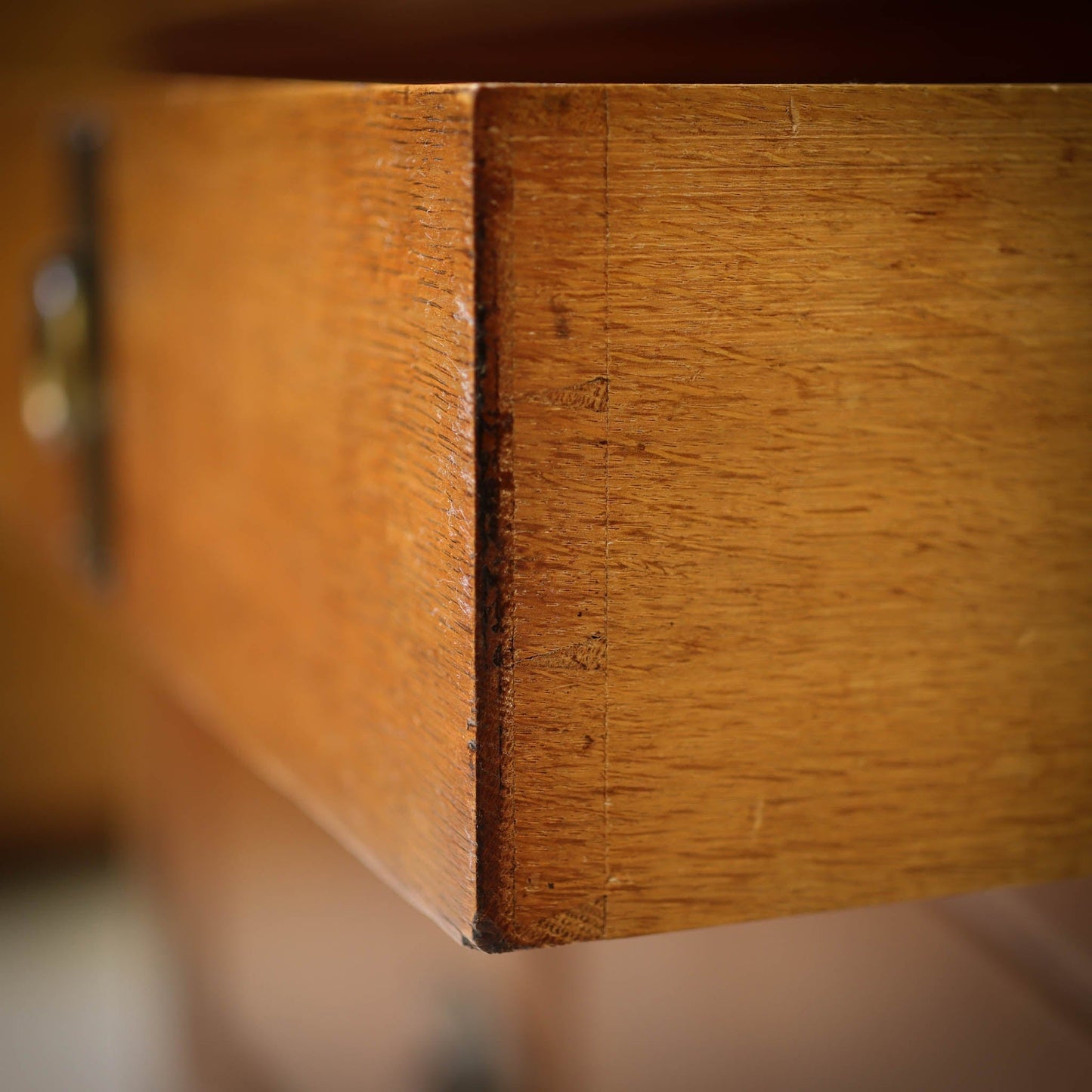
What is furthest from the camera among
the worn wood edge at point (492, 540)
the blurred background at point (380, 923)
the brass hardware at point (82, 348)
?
the brass hardware at point (82, 348)

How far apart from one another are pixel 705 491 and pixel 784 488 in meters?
0.02

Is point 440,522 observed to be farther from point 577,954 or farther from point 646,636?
point 577,954

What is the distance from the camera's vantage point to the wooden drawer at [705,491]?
0.29 meters

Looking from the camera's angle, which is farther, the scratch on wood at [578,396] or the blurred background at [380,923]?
the blurred background at [380,923]

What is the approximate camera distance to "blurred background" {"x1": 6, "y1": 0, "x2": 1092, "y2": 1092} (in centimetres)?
53

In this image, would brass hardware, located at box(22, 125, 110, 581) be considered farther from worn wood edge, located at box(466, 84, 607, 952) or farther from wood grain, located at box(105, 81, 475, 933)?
worn wood edge, located at box(466, 84, 607, 952)

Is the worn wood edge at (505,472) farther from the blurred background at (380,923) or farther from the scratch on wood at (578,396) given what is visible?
the blurred background at (380,923)

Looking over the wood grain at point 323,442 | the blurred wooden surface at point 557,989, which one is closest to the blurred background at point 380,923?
the blurred wooden surface at point 557,989

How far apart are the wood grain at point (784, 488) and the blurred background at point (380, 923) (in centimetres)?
15

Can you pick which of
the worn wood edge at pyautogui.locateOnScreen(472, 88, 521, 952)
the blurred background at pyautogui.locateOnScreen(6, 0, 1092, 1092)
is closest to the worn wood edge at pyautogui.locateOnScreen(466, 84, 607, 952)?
the worn wood edge at pyautogui.locateOnScreen(472, 88, 521, 952)

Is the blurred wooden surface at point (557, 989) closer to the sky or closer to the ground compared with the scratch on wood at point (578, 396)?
closer to the ground

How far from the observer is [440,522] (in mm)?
310

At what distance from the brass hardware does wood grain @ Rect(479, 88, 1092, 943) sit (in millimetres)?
463

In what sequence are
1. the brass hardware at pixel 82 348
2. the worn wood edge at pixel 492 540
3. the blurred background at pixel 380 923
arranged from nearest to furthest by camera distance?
the worn wood edge at pixel 492 540 < the blurred background at pixel 380 923 < the brass hardware at pixel 82 348
